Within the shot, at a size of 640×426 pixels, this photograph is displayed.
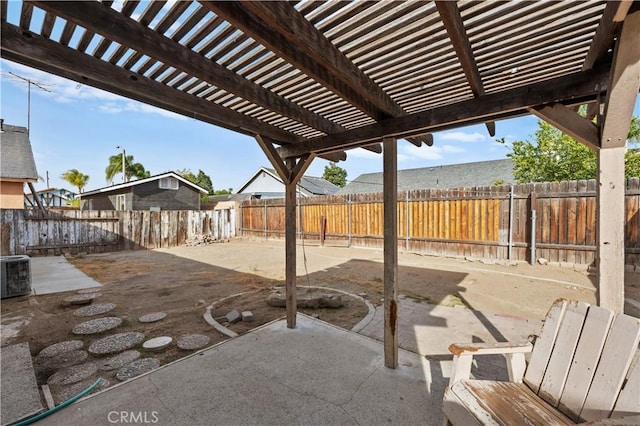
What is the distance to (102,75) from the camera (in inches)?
66.3

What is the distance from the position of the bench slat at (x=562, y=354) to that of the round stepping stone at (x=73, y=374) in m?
3.63

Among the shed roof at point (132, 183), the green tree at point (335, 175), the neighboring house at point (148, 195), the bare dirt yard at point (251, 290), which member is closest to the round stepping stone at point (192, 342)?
the bare dirt yard at point (251, 290)

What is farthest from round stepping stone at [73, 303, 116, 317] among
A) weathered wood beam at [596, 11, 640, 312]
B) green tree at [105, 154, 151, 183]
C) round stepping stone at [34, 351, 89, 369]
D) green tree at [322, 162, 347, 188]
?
green tree at [322, 162, 347, 188]

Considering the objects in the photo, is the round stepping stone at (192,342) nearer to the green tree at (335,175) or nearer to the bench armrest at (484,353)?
the bench armrest at (484,353)

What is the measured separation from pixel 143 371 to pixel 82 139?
79.9 feet

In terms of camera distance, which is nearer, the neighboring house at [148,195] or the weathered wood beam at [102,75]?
the weathered wood beam at [102,75]

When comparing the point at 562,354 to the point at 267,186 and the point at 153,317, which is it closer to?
the point at 153,317

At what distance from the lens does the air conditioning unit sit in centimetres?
486

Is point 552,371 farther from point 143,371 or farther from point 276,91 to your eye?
point 143,371

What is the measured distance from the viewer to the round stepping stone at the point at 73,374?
2.50 m

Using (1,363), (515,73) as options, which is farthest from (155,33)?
(1,363)

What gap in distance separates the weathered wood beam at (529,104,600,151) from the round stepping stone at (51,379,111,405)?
13.2 feet

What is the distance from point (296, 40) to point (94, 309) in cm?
505

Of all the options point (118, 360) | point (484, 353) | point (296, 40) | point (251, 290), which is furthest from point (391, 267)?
point (251, 290)
